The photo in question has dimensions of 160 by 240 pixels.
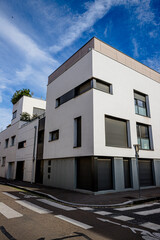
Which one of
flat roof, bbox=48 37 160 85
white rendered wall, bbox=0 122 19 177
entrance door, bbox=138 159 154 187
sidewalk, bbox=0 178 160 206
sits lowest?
sidewalk, bbox=0 178 160 206

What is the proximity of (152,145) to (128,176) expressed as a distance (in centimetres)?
397

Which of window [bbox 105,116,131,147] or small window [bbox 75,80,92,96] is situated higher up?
small window [bbox 75,80,92,96]

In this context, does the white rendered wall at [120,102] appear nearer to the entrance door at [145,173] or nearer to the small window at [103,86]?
the small window at [103,86]

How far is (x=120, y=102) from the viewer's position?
1302 centimetres

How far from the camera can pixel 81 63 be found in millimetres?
13555

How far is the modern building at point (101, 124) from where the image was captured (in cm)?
1112

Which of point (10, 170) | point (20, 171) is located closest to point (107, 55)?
point (20, 171)

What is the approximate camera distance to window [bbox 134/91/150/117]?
14.7 metres

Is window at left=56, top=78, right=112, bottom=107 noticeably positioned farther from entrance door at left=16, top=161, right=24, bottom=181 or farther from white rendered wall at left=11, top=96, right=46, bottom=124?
white rendered wall at left=11, top=96, right=46, bottom=124

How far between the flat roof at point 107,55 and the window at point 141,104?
2.46 m

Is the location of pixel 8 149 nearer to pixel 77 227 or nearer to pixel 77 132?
pixel 77 132

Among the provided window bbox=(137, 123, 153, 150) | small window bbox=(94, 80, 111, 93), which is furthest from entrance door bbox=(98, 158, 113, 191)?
small window bbox=(94, 80, 111, 93)

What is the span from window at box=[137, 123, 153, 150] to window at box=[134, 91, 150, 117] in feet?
4.09

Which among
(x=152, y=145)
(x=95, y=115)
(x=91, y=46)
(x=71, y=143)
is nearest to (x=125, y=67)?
(x=91, y=46)
